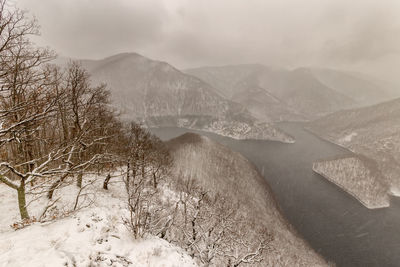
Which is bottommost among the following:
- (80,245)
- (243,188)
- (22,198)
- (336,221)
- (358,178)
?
(336,221)

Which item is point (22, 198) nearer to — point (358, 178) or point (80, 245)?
point (80, 245)

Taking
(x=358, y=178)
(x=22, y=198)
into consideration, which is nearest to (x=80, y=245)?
(x=22, y=198)

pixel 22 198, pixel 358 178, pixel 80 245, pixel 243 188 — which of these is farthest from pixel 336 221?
pixel 22 198

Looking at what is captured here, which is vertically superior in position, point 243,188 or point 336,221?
point 243,188

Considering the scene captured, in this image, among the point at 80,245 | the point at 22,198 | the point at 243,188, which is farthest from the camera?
the point at 243,188

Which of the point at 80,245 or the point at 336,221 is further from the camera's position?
the point at 336,221

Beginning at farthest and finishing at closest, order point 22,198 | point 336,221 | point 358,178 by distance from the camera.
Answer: point 358,178, point 336,221, point 22,198

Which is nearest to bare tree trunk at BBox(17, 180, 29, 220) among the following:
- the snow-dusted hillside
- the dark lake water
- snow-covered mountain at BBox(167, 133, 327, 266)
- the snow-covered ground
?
the snow-covered ground
